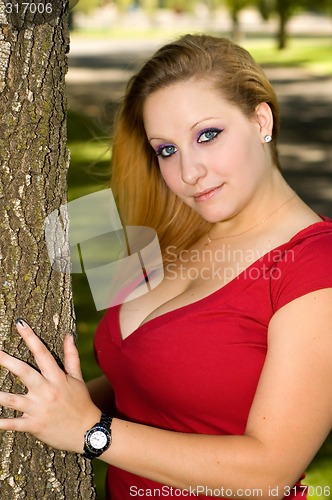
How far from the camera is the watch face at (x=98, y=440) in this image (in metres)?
1.94

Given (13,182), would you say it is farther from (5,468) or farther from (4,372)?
(5,468)

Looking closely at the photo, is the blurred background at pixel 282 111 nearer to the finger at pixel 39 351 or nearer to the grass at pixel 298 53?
the grass at pixel 298 53

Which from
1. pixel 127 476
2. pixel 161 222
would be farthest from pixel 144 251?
pixel 127 476

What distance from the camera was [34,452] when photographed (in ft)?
6.82

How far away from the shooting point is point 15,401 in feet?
6.25

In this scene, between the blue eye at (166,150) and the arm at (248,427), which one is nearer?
the arm at (248,427)

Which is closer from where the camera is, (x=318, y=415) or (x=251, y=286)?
(x=318, y=415)

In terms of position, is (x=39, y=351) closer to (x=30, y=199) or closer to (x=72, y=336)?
(x=72, y=336)

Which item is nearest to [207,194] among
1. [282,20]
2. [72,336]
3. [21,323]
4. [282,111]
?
[72,336]

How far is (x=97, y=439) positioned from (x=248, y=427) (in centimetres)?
33

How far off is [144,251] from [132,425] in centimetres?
95

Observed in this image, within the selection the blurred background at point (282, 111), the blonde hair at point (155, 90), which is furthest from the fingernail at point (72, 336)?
the blonde hair at point (155, 90)

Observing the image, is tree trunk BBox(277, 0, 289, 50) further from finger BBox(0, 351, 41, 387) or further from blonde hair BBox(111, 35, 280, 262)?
finger BBox(0, 351, 41, 387)

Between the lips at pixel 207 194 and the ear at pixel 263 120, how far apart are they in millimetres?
225
